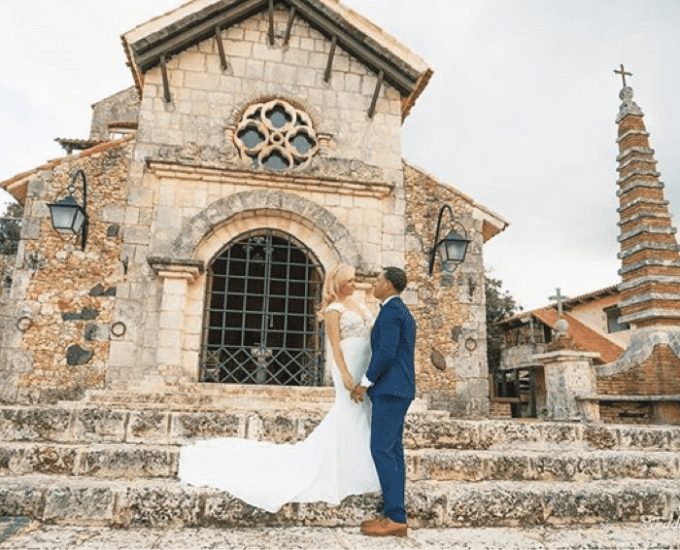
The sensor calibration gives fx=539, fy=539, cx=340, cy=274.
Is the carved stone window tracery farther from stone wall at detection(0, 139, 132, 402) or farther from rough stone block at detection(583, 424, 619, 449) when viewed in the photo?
rough stone block at detection(583, 424, 619, 449)

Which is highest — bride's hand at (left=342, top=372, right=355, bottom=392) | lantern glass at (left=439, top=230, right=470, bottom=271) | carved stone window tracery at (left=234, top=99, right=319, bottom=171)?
carved stone window tracery at (left=234, top=99, right=319, bottom=171)

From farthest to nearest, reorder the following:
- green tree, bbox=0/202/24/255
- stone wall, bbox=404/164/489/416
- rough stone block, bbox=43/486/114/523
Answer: green tree, bbox=0/202/24/255, stone wall, bbox=404/164/489/416, rough stone block, bbox=43/486/114/523

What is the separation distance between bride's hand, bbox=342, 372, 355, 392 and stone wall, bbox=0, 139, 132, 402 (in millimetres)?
4881

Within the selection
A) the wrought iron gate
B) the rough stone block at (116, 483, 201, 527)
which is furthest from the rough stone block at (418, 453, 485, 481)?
the wrought iron gate

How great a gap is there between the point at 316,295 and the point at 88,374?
3.49 m

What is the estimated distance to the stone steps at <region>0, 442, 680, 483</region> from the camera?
4.12 m

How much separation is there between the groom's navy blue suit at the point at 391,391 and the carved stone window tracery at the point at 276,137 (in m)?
5.52

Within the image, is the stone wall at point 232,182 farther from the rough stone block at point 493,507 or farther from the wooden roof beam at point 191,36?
the rough stone block at point 493,507

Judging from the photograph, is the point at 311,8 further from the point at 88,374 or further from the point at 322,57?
the point at 88,374

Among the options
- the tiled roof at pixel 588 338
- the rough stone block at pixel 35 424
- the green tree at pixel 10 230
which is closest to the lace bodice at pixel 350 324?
the rough stone block at pixel 35 424

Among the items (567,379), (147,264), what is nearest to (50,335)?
(147,264)

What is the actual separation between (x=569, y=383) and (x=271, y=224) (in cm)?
613

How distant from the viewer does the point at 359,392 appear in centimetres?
372

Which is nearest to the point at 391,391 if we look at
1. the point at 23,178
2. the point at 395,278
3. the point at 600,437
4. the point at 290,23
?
the point at 395,278
